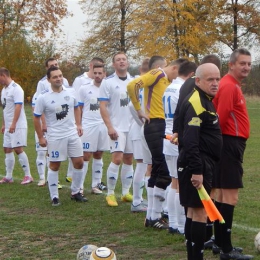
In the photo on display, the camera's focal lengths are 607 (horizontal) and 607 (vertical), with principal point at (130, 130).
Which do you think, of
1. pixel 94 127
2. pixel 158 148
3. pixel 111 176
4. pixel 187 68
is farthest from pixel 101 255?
pixel 94 127

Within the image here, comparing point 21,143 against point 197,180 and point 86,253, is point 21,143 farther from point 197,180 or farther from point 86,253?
point 197,180

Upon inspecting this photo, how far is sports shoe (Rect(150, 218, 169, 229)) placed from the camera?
7602 mm

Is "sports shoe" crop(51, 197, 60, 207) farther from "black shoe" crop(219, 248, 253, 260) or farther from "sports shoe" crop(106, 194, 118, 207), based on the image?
"black shoe" crop(219, 248, 253, 260)

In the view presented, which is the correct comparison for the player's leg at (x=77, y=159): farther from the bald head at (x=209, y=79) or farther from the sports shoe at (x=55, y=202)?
the bald head at (x=209, y=79)

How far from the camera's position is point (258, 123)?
25453 millimetres

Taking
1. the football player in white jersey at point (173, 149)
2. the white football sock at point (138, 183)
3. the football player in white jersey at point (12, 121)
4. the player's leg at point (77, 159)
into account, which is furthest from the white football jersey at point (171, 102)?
the football player in white jersey at point (12, 121)

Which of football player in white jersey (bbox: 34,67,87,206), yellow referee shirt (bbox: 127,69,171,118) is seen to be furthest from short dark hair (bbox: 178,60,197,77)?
football player in white jersey (bbox: 34,67,87,206)

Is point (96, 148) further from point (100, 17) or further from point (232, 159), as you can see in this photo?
point (100, 17)

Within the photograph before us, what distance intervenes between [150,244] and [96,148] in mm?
3899

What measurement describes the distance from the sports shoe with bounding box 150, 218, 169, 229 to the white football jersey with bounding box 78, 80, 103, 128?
340cm

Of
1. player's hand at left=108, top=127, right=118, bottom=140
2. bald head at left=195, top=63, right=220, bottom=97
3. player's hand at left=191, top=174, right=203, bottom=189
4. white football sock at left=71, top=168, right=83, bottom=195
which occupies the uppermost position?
bald head at left=195, top=63, right=220, bottom=97

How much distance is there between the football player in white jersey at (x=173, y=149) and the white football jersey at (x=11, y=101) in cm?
502

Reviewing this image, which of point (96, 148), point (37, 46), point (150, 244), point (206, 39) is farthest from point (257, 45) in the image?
point (150, 244)

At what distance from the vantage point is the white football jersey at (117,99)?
31.0 ft
